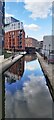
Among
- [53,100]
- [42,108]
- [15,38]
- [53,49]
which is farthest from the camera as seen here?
[15,38]

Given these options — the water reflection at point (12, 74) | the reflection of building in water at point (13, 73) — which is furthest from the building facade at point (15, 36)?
the water reflection at point (12, 74)

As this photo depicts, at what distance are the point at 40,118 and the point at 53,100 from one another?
105 inches

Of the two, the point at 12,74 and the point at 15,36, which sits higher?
the point at 15,36

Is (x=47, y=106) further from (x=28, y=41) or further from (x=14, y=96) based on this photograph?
(x=28, y=41)

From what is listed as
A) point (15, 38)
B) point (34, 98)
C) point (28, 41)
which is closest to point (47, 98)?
point (34, 98)

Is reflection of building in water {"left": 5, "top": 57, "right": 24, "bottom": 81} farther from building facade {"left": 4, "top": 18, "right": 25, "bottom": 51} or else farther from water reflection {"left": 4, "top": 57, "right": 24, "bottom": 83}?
building facade {"left": 4, "top": 18, "right": 25, "bottom": 51}

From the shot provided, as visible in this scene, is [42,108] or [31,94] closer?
[42,108]

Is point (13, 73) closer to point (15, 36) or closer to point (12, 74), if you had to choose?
point (12, 74)

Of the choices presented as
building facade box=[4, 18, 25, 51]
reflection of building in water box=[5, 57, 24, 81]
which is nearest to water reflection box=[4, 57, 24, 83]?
reflection of building in water box=[5, 57, 24, 81]

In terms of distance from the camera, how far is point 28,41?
136 meters

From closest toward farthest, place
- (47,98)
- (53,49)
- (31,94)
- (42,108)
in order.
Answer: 1. (42,108)
2. (47,98)
3. (31,94)
4. (53,49)

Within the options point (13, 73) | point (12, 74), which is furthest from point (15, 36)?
point (12, 74)

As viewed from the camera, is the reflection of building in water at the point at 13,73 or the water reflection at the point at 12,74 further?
the reflection of building in water at the point at 13,73

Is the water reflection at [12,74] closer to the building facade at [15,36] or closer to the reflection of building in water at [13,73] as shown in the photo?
the reflection of building in water at [13,73]
